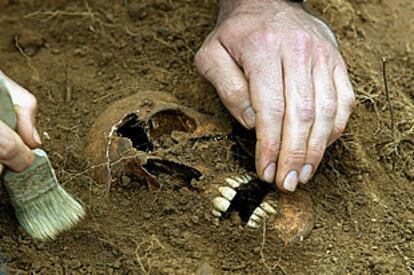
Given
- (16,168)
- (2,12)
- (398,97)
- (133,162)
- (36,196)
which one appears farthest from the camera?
(2,12)

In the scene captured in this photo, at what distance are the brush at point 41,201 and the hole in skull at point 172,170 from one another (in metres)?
0.21

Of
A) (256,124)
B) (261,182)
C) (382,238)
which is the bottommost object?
(382,238)

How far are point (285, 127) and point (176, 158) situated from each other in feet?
0.99

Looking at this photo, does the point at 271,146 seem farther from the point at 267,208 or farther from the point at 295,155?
the point at 267,208

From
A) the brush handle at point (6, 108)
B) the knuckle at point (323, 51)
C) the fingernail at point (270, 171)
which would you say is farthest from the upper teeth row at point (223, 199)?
the brush handle at point (6, 108)

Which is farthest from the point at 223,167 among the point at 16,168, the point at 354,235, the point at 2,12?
the point at 2,12

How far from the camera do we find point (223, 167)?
2172mm

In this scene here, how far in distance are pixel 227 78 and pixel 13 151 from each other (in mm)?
676

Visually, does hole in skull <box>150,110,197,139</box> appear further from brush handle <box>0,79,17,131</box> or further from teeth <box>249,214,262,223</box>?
brush handle <box>0,79,17,131</box>

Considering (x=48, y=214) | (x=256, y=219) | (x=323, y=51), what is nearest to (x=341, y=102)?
(x=323, y=51)

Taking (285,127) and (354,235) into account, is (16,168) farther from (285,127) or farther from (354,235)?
(354,235)

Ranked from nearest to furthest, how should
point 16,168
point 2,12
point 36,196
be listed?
point 16,168
point 36,196
point 2,12

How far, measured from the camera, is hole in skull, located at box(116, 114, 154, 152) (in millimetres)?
2232

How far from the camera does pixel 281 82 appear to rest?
2.12m
